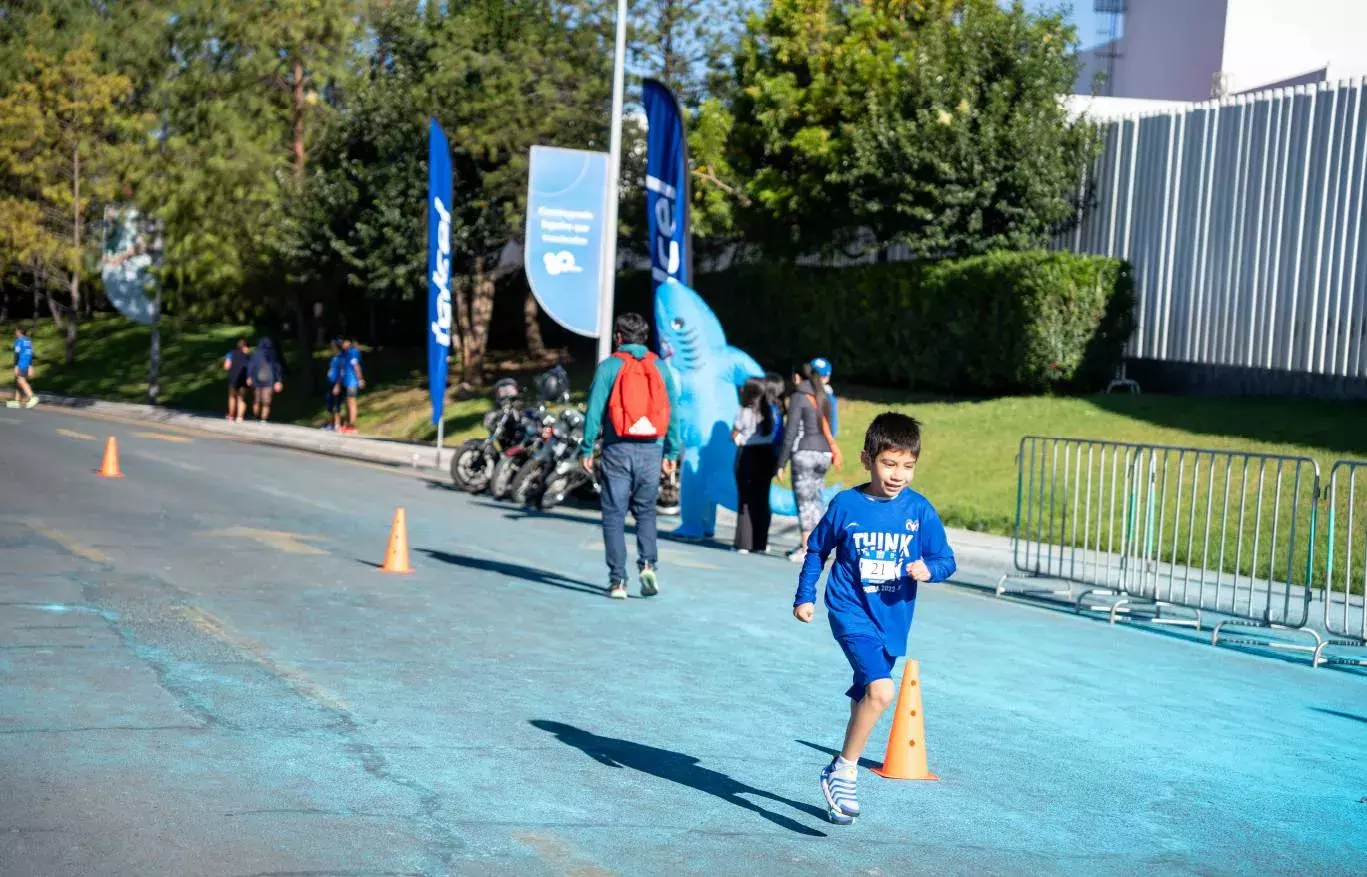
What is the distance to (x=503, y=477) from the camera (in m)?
21.1

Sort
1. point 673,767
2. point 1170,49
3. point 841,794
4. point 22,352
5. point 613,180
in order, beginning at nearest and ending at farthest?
1. point 841,794
2. point 673,767
3. point 613,180
4. point 22,352
5. point 1170,49

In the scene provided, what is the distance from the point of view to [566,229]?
24.3 meters

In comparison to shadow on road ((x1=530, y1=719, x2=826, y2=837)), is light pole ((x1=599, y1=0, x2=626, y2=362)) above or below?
above

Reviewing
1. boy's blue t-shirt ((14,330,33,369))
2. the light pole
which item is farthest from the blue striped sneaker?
boy's blue t-shirt ((14,330,33,369))

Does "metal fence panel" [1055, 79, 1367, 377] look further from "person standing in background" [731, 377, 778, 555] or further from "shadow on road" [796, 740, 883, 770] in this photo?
"shadow on road" [796, 740, 883, 770]

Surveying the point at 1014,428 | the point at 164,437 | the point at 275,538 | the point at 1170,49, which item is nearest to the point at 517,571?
the point at 275,538

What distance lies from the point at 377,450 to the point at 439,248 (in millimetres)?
5337

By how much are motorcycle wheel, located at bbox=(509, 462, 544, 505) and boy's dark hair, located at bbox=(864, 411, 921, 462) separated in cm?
1420

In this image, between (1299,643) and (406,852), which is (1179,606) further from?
(406,852)

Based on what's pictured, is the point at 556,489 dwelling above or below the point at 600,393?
below

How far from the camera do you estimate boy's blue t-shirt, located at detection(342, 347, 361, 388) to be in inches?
1364

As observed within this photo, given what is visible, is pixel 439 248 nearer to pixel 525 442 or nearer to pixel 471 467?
pixel 471 467

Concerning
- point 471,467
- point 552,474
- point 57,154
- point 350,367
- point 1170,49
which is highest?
point 1170,49

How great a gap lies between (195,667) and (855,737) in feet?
12.9
